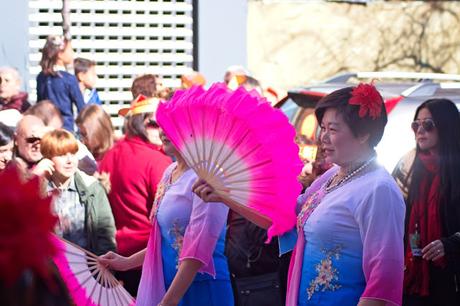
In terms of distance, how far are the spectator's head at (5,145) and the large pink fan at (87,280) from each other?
1.54m

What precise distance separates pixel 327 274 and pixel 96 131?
4.32 m

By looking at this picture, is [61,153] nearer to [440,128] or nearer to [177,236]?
[177,236]

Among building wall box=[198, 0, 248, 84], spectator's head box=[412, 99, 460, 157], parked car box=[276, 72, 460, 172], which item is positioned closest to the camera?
spectator's head box=[412, 99, 460, 157]

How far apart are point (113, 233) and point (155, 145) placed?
0.90m

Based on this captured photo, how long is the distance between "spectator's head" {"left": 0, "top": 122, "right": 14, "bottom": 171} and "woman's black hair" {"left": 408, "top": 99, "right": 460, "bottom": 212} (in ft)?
7.44

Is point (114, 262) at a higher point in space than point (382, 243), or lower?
lower

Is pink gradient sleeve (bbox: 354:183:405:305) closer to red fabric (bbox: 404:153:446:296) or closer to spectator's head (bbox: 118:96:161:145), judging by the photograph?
red fabric (bbox: 404:153:446:296)

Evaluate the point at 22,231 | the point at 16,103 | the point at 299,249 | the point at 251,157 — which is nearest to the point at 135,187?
the point at 251,157

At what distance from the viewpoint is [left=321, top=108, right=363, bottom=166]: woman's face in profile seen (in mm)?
4078

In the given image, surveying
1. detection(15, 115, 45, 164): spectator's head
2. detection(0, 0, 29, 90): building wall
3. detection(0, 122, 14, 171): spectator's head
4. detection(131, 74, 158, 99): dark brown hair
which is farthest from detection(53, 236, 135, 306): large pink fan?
detection(0, 0, 29, 90): building wall

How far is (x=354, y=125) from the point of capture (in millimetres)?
4070

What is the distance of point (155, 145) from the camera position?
717cm

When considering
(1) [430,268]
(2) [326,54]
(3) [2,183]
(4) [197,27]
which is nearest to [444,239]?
(1) [430,268]

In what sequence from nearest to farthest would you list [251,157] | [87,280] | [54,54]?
1. [251,157]
2. [87,280]
3. [54,54]
